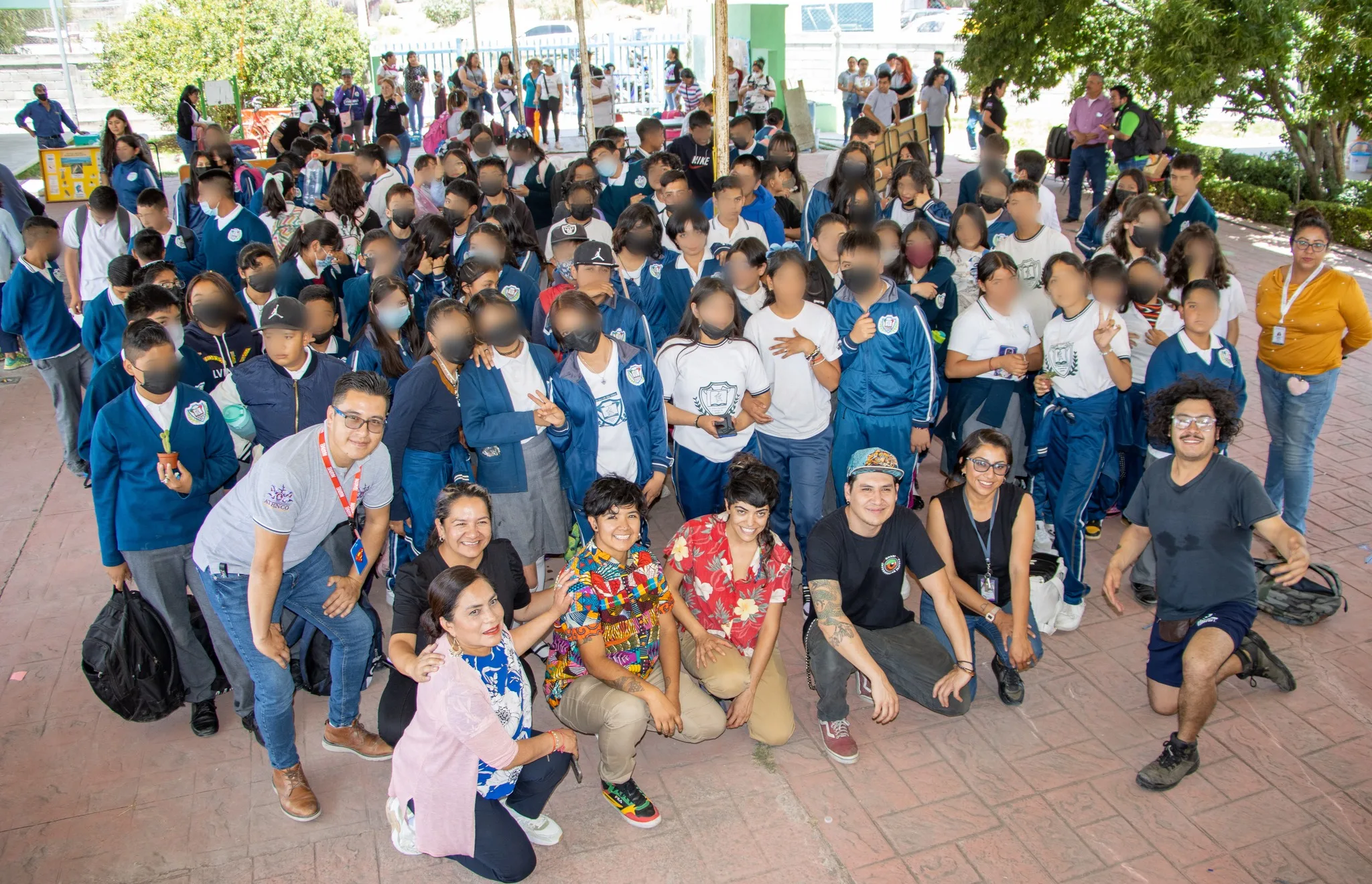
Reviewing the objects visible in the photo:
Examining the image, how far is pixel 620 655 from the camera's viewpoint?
4.21 meters

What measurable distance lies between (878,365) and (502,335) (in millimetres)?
1960

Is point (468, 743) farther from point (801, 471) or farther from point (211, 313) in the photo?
point (211, 313)

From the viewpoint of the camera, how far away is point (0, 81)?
30812 millimetres

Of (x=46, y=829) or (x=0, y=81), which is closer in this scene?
(x=46, y=829)

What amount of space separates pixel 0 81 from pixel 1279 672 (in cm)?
3759

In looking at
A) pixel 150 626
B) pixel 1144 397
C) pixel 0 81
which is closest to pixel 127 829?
pixel 150 626

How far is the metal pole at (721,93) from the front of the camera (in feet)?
23.6

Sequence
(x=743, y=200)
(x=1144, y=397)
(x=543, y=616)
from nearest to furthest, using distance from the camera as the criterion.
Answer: (x=543, y=616) < (x=1144, y=397) < (x=743, y=200)

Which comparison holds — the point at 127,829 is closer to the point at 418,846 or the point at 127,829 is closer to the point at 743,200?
the point at 418,846

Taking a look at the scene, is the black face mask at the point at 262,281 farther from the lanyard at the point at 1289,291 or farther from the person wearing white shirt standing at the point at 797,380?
the lanyard at the point at 1289,291

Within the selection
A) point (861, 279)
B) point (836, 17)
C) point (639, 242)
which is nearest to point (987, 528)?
point (861, 279)

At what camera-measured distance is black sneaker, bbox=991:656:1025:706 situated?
4598 millimetres

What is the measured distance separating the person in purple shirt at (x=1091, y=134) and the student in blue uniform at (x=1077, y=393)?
8342 millimetres

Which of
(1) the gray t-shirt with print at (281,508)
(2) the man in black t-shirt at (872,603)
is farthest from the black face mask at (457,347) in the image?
(2) the man in black t-shirt at (872,603)
